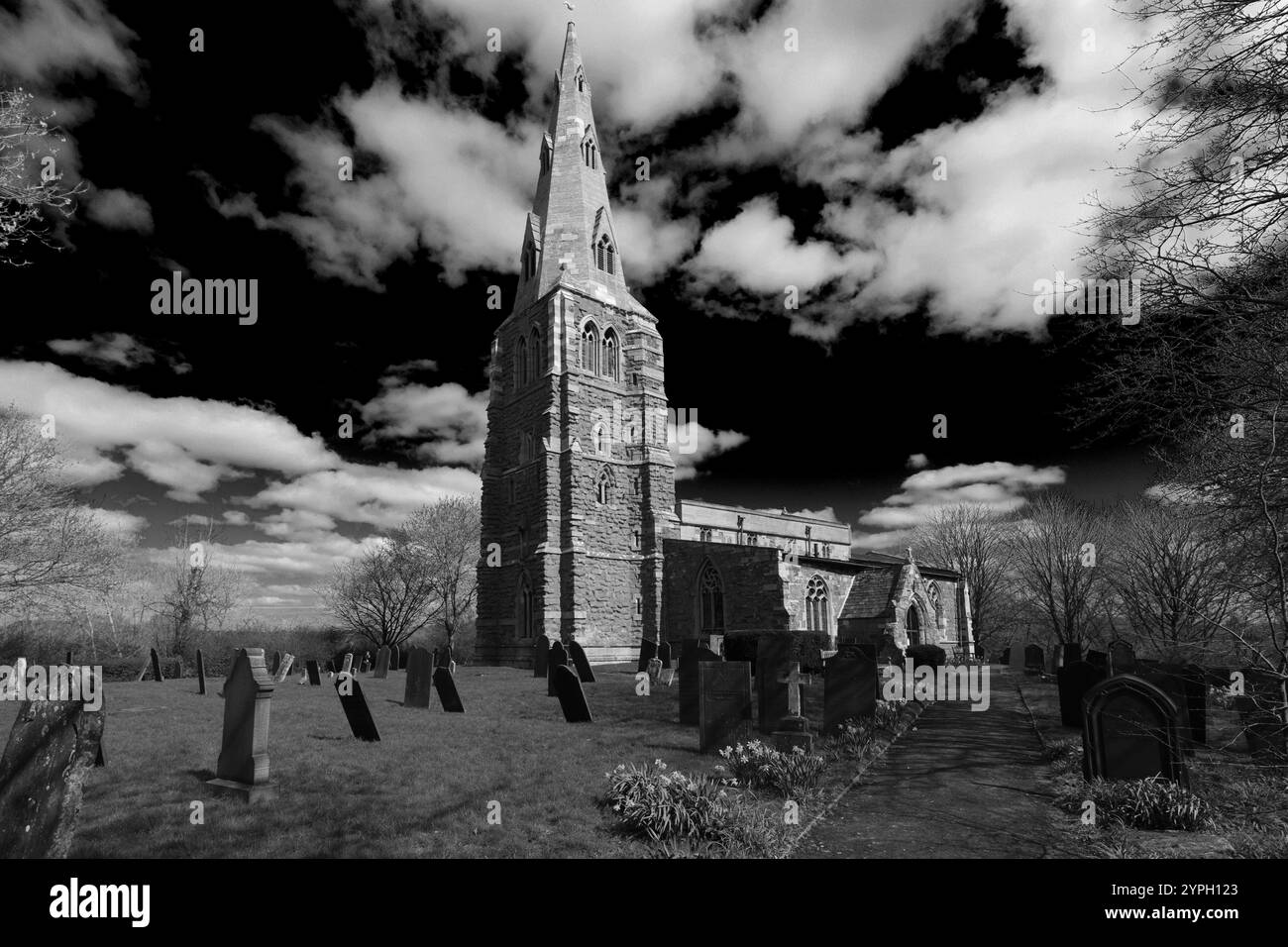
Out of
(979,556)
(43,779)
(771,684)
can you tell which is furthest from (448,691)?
(979,556)

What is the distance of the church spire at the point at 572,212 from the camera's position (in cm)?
3200

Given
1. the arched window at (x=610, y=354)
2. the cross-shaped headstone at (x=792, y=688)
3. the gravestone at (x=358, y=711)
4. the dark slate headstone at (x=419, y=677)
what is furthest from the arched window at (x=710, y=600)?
the gravestone at (x=358, y=711)

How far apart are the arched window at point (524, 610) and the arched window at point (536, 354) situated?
9713 mm

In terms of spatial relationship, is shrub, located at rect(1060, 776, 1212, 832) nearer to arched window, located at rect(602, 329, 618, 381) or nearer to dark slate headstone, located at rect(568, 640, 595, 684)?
dark slate headstone, located at rect(568, 640, 595, 684)

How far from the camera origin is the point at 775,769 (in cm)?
723

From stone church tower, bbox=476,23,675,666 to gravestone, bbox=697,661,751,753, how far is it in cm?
1769

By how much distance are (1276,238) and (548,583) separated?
23.7 meters

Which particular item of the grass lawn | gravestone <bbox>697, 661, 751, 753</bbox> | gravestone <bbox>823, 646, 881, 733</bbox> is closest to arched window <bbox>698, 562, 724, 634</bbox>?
the grass lawn

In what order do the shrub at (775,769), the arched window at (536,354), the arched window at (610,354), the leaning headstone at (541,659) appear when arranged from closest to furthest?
the shrub at (775,769) < the leaning headstone at (541,659) < the arched window at (536,354) < the arched window at (610,354)

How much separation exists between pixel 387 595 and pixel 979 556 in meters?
41.2

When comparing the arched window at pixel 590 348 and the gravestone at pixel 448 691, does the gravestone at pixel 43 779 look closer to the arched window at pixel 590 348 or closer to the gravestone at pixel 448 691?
the gravestone at pixel 448 691

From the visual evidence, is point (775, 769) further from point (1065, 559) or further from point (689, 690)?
point (1065, 559)
